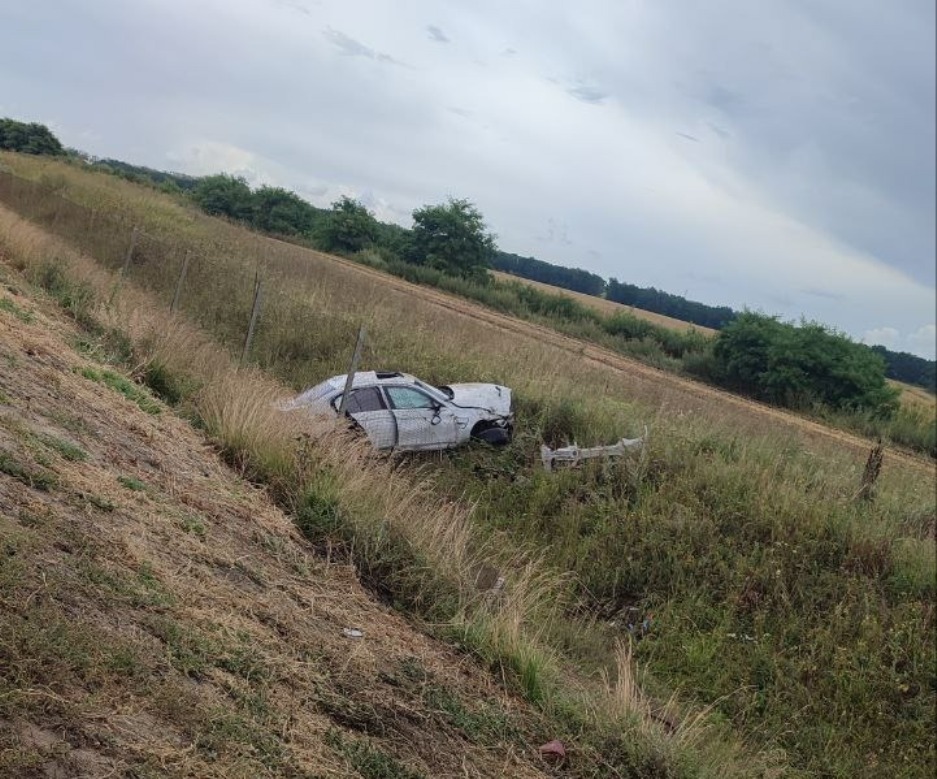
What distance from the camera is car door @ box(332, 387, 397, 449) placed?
466 inches

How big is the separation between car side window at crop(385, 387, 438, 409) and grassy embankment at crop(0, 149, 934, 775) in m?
0.90

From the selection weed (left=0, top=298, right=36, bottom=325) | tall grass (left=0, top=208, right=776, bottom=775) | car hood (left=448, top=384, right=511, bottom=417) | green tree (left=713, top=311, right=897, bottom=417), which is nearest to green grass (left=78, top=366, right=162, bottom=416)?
tall grass (left=0, top=208, right=776, bottom=775)

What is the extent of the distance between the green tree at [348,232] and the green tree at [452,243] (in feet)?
20.6

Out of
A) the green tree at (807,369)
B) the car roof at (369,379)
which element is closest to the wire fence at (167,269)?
the car roof at (369,379)

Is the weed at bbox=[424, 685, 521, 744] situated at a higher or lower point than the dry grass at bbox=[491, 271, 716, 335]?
lower

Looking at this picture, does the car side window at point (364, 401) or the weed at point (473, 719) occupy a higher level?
the car side window at point (364, 401)

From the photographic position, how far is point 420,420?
1262cm

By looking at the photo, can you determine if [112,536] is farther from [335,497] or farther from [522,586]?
[522,586]

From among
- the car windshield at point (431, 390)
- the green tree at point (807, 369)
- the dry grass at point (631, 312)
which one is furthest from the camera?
the dry grass at point (631, 312)

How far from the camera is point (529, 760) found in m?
4.23

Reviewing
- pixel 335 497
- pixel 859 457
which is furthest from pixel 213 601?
pixel 859 457

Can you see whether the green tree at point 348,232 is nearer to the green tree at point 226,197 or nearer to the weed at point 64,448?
the green tree at point 226,197

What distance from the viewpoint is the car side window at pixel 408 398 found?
12.4m

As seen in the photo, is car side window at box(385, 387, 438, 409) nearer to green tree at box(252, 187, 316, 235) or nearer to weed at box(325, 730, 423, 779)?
weed at box(325, 730, 423, 779)
